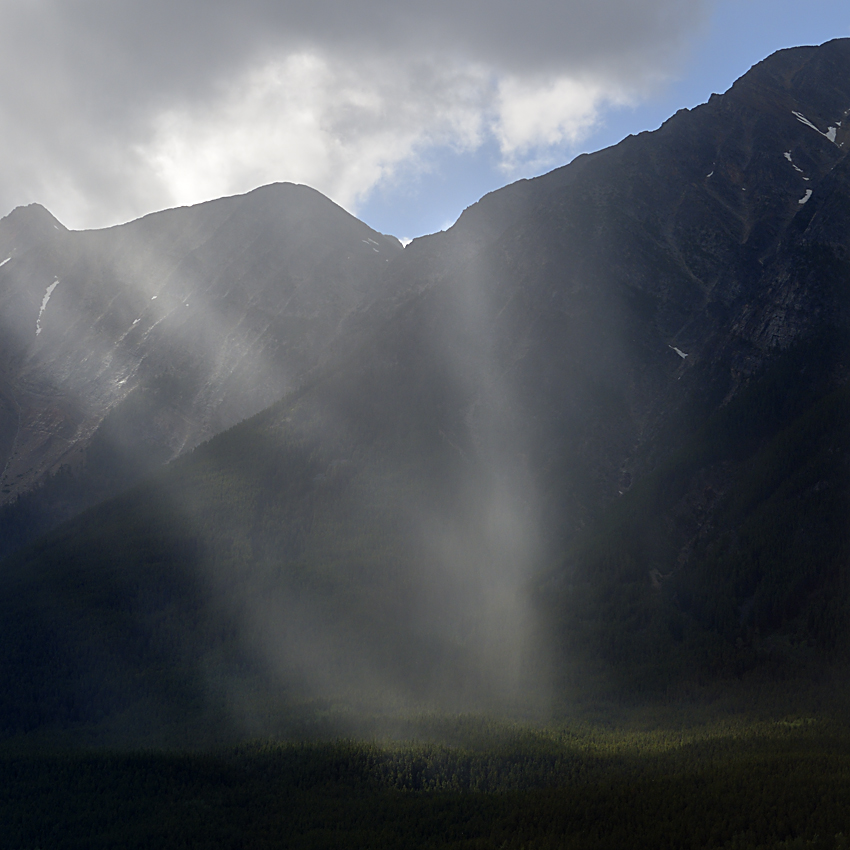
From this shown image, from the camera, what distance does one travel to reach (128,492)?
196 metres

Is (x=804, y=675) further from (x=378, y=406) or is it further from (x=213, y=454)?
(x=213, y=454)

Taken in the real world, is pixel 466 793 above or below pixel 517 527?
below

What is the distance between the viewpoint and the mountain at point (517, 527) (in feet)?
408

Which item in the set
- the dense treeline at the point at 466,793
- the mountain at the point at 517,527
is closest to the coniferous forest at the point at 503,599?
the dense treeline at the point at 466,793

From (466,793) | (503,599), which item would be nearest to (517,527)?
(503,599)

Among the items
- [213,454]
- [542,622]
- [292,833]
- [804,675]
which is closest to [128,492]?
[213,454]

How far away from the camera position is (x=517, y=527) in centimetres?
16150

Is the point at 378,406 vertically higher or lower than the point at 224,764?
higher

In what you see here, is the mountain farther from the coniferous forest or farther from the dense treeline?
the dense treeline

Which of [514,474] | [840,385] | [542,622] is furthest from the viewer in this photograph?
[514,474]

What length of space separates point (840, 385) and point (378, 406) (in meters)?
98.3

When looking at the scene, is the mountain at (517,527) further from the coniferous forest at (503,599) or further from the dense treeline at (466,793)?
the dense treeline at (466,793)

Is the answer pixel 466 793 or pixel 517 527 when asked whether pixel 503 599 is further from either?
pixel 466 793

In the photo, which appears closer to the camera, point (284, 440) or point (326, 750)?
point (326, 750)
